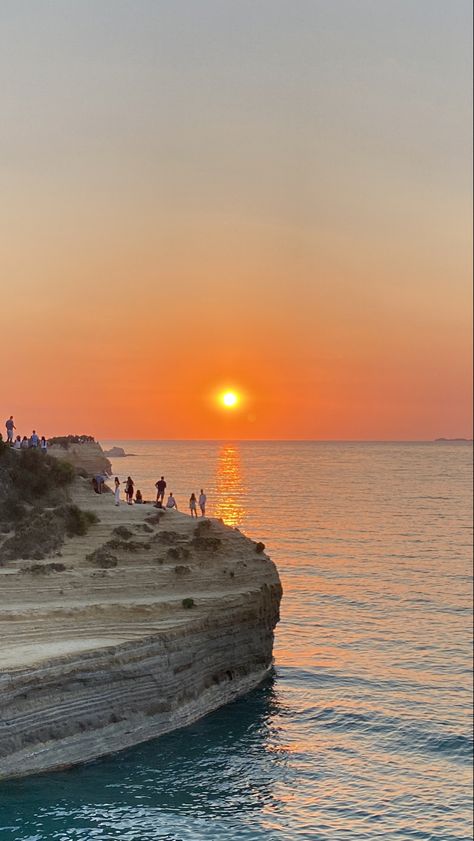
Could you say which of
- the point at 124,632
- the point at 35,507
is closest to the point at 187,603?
the point at 124,632

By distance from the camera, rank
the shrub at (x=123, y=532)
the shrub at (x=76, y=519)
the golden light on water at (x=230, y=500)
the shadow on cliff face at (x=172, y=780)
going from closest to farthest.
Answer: the shadow on cliff face at (x=172, y=780) < the shrub at (x=123, y=532) < the shrub at (x=76, y=519) < the golden light on water at (x=230, y=500)

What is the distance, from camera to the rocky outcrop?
57.0m

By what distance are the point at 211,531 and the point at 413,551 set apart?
43.6m

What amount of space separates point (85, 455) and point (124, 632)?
97.2ft

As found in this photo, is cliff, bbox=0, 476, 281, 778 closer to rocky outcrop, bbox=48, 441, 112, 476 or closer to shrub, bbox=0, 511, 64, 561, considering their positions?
shrub, bbox=0, 511, 64, 561

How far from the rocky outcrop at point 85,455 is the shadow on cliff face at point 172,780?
26968mm

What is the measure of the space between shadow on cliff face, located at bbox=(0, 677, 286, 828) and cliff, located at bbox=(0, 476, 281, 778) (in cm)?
76

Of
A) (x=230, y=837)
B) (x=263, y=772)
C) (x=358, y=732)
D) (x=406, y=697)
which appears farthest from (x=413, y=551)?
(x=230, y=837)

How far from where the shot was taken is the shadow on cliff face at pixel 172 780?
26.0m

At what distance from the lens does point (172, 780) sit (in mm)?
28500

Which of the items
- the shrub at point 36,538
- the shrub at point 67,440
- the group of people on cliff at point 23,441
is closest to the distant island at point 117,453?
the shrub at point 67,440

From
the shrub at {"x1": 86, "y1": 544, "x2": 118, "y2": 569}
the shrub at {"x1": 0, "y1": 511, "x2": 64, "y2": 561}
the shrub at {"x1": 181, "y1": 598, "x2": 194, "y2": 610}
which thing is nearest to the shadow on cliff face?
the shrub at {"x1": 181, "y1": 598, "x2": 194, "y2": 610}

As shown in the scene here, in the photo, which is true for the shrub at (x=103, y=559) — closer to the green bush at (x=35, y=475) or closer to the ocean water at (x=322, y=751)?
the green bush at (x=35, y=475)

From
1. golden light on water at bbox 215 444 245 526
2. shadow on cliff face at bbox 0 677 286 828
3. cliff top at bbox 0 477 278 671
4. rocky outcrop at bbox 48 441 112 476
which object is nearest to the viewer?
shadow on cliff face at bbox 0 677 286 828
